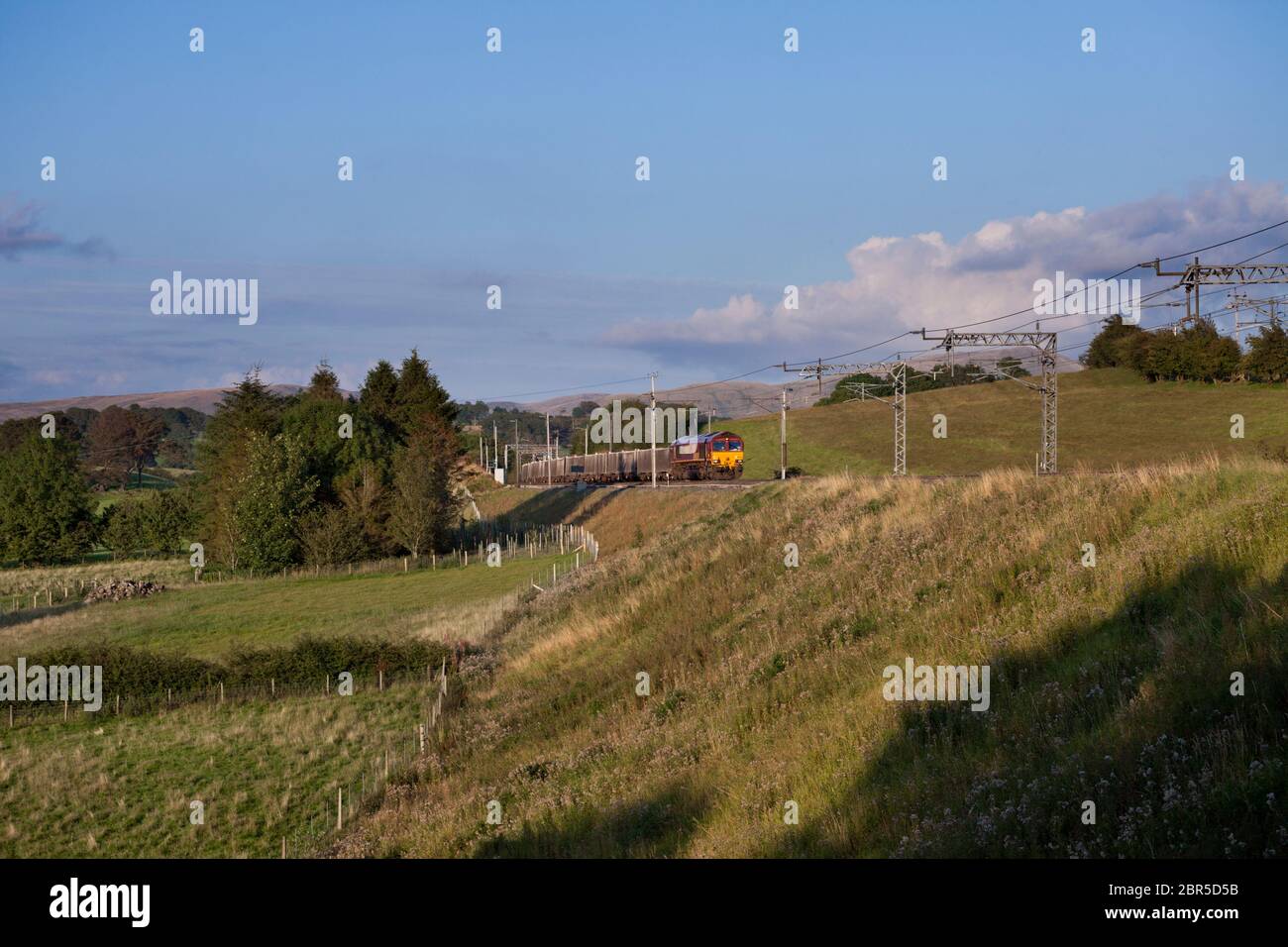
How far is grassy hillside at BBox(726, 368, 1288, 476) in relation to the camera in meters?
76.7

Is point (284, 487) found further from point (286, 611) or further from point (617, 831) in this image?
point (617, 831)

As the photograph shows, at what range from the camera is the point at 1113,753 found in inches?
336

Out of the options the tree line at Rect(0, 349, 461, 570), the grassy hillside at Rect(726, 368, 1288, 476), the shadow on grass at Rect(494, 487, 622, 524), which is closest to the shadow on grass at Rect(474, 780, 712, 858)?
the grassy hillside at Rect(726, 368, 1288, 476)

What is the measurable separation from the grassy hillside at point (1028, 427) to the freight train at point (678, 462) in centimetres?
1292

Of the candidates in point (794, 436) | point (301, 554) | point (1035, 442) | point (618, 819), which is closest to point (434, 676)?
point (618, 819)

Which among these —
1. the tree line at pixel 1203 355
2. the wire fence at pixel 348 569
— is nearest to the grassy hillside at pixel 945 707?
the wire fence at pixel 348 569

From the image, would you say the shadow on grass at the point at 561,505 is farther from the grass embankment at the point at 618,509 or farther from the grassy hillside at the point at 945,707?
the grassy hillside at the point at 945,707

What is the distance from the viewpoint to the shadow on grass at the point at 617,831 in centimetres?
1123

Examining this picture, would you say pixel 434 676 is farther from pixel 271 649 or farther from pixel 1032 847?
pixel 1032 847

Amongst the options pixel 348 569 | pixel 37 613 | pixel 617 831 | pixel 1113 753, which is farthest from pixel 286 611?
pixel 1113 753

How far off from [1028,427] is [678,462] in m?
35.5

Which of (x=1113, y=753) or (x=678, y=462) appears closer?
(x=1113, y=753)

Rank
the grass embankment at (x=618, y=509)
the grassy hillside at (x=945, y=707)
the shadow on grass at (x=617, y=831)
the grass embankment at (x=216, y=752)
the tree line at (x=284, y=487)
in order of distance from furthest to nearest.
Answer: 1. the tree line at (x=284, y=487)
2. the grass embankment at (x=618, y=509)
3. the grass embankment at (x=216, y=752)
4. the shadow on grass at (x=617, y=831)
5. the grassy hillside at (x=945, y=707)
